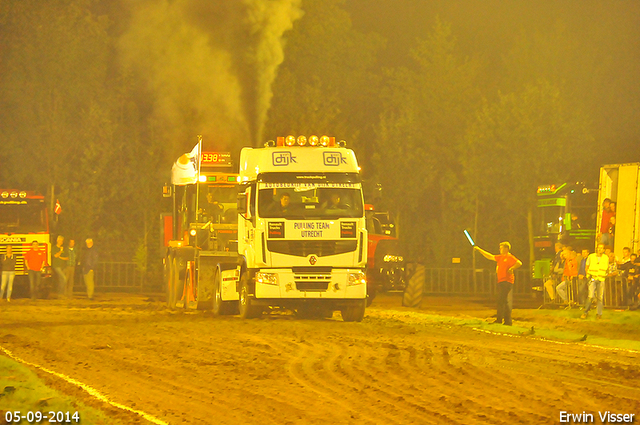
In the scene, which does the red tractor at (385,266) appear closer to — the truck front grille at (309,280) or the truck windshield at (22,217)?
the truck front grille at (309,280)

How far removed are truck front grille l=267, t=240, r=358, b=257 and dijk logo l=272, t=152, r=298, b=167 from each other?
1.67 metres

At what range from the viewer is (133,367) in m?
12.7

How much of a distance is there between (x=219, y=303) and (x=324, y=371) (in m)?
9.84

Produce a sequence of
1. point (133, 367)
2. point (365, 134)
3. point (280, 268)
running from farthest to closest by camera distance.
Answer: point (365, 134)
point (280, 268)
point (133, 367)

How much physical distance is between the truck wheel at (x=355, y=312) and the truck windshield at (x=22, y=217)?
1383 centimetres

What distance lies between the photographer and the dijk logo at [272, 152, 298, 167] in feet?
64.6

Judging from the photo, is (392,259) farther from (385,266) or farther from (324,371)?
(324,371)

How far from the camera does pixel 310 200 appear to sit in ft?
63.8

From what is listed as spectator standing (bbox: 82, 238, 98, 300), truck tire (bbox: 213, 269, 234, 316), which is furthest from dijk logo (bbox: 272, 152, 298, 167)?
spectator standing (bbox: 82, 238, 98, 300)

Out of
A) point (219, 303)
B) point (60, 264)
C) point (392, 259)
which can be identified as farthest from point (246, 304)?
point (60, 264)

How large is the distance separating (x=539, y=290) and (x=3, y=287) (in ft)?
55.2

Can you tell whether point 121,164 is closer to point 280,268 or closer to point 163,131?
point 163,131

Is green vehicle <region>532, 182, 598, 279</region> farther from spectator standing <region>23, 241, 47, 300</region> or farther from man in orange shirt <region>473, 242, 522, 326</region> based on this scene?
spectator standing <region>23, 241, 47, 300</region>

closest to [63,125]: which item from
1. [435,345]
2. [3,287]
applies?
[3,287]
